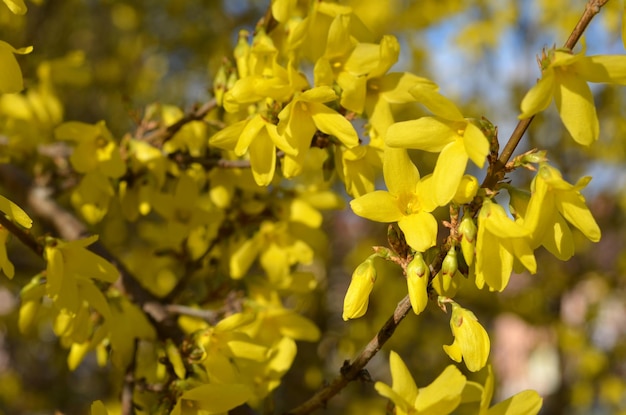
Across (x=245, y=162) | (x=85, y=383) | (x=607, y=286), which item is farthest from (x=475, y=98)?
(x=245, y=162)

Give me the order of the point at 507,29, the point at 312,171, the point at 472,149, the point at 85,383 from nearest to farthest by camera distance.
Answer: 1. the point at 472,149
2. the point at 312,171
3. the point at 85,383
4. the point at 507,29

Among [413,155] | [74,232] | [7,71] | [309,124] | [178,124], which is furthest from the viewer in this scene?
[413,155]

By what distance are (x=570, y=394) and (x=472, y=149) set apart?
373 cm

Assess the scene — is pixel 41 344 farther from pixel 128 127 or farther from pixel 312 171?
pixel 312 171

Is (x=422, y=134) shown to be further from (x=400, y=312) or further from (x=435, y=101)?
(x=400, y=312)

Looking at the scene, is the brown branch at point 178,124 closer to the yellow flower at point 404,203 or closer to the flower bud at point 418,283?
the yellow flower at point 404,203

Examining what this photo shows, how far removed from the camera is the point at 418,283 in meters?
1.11

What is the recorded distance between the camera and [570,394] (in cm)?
429

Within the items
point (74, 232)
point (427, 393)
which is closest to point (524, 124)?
point (427, 393)

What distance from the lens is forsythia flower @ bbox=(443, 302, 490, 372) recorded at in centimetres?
117

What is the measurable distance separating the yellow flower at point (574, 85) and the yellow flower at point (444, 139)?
0.30 feet

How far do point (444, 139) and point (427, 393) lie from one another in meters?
0.46

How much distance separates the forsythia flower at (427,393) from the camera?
114cm

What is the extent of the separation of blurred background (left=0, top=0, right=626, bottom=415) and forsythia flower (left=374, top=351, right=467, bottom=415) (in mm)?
1720
